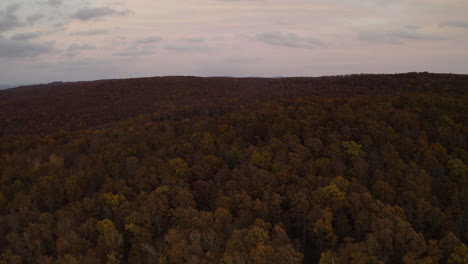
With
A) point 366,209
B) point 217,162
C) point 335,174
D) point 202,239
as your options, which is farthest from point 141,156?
point 366,209

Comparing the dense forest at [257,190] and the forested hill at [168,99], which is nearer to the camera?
the dense forest at [257,190]

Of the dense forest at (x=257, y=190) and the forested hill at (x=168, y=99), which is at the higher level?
the forested hill at (x=168, y=99)

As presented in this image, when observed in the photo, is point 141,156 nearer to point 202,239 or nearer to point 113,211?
point 113,211

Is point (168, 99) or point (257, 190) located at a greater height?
point (168, 99)

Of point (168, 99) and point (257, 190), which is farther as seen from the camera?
point (168, 99)

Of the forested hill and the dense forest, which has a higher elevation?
the forested hill
